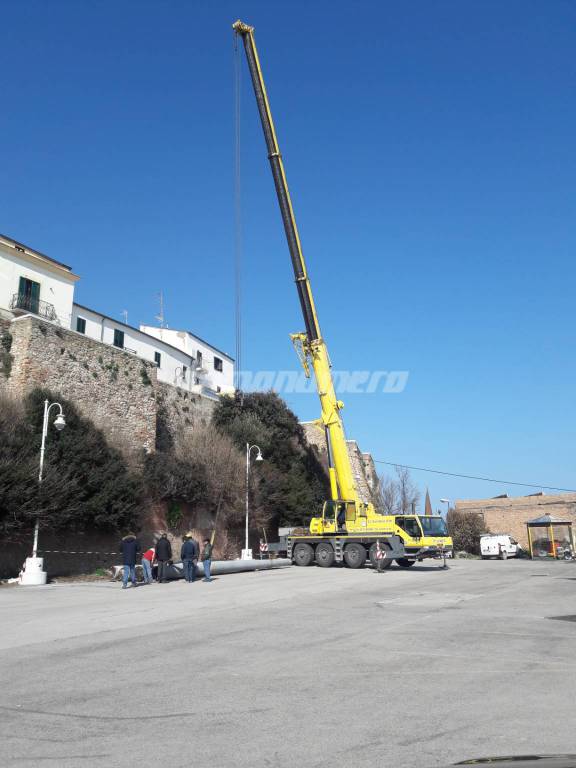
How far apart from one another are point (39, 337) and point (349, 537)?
15.5 meters

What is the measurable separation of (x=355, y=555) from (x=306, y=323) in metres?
10.4

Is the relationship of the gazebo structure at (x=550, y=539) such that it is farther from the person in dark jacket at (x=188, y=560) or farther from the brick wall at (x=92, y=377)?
the person in dark jacket at (x=188, y=560)

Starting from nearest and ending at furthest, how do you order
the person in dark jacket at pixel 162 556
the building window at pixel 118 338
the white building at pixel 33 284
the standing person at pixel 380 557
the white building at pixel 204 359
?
the person in dark jacket at pixel 162 556, the standing person at pixel 380 557, the white building at pixel 33 284, the building window at pixel 118 338, the white building at pixel 204 359

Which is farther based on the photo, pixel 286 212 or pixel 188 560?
pixel 286 212

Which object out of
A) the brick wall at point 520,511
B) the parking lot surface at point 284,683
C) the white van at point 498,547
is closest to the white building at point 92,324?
the white van at point 498,547

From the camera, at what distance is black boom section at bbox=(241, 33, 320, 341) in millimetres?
28484

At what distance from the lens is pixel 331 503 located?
27.2 meters

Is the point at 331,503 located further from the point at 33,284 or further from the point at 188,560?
the point at 33,284

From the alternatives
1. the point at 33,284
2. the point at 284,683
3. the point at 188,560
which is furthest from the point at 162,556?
the point at 33,284

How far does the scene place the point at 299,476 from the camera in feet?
132

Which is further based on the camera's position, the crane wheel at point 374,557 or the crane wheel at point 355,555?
the crane wheel at point 355,555

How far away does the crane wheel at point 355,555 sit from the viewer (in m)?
25.1

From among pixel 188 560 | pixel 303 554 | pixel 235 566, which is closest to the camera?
pixel 188 560

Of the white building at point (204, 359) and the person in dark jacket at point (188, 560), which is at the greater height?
the white building at point (204, 359)
